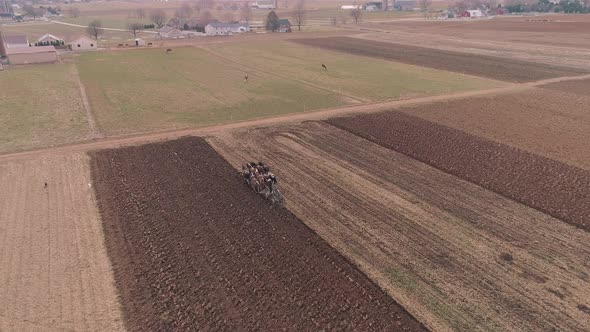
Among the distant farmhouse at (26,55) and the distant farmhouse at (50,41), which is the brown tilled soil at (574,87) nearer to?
the distant farmhouse at (26,55)

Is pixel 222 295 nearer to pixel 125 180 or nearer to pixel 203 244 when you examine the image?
pixel 203 244

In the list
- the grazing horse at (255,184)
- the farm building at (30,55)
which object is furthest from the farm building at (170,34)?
the grazing horse at (255,184)

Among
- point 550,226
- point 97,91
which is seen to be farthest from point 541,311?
point 97,91

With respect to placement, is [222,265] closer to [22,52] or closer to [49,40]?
[22,52]

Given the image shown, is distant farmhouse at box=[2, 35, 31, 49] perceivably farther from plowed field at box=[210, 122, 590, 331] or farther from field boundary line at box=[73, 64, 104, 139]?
plowed field at box=[210, 122, 590, 331]

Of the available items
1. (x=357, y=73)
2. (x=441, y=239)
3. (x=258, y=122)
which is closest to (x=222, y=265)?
(x=441, y=239)
